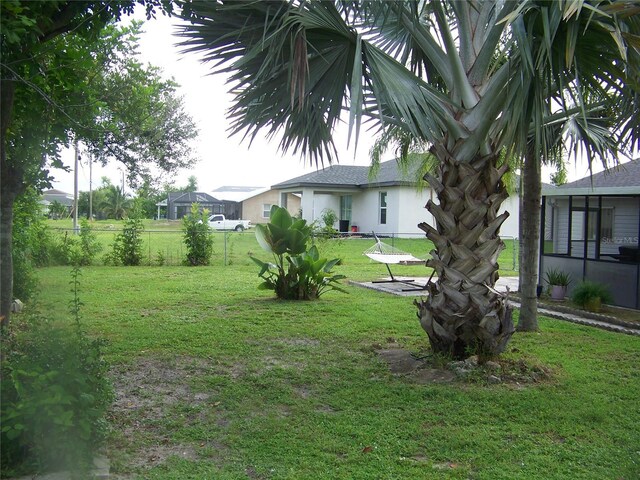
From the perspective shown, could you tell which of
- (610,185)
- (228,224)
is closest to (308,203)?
(228,224)

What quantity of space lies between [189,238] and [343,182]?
16.8 meters

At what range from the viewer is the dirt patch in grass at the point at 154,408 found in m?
4.41

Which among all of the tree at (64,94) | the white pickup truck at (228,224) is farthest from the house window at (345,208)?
the tree at (64,94)

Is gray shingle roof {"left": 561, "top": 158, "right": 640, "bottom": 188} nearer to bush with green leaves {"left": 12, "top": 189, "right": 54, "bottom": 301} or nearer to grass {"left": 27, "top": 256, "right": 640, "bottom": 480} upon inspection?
grass {"left": 27, "top": 256, "right": 640, "bottom": 480}

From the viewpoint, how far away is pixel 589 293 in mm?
11445

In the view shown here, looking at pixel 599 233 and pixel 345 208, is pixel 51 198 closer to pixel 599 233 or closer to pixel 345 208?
pixel 599 233

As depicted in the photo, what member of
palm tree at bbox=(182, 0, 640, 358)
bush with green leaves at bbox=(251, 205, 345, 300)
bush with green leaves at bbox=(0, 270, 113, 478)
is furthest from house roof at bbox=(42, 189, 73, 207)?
bush with green leaves at bbox=(0, 270, 113, 478)

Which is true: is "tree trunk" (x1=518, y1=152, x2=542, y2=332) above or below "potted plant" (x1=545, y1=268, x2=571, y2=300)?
above

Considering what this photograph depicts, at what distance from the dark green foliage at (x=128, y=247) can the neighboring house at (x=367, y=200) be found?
536 inches

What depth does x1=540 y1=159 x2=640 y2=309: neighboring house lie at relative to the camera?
39.2 feet

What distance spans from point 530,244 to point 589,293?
3.51 m

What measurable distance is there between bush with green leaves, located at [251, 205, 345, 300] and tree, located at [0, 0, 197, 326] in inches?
135

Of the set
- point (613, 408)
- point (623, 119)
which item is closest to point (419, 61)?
point (623, 119)

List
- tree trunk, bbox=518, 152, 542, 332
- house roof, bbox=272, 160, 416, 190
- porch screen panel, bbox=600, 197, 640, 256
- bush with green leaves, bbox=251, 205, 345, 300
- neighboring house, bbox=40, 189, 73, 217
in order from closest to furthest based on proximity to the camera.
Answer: tree trunk, bbox=518, 152, 542, 332 < neighboring house, bbox=40, 189, 73, 217 < bush with green leaves, bbox=251, 205, 345, 300 < porch screen panel, bbox=600, 197, 640, 256 < house roof, bbox=272, 160, 416, 190
